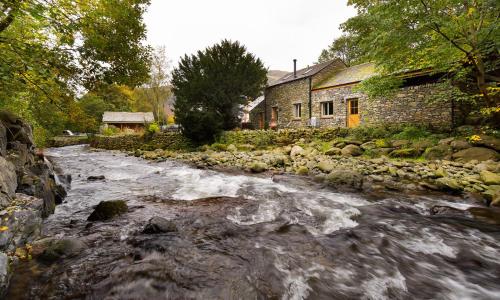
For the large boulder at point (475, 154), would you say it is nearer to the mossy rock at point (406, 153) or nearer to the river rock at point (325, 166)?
the mossy rock at point (406, 153)

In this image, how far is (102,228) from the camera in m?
3.93

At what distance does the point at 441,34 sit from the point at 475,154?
12.7 ft

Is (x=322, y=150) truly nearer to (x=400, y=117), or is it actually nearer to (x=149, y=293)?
(x=400, y=117)

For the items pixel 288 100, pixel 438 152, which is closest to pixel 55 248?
pixel 438 152

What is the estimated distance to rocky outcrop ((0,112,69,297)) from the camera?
2.66 metres

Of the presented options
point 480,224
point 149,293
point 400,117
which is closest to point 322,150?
point 400,117

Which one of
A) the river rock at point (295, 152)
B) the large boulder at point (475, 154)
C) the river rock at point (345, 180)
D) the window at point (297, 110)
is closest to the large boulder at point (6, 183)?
the river rock at point (345, 180)

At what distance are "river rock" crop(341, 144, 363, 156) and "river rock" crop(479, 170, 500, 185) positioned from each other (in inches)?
163

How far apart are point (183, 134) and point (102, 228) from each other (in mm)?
12868

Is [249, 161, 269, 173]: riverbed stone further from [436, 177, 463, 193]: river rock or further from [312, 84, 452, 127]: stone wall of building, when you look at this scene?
[312, 84, 452, 127]: stone wall of building

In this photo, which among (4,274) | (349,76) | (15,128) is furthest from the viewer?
(349,76)

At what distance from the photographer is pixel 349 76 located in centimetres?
1609

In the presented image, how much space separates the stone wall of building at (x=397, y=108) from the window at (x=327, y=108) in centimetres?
33

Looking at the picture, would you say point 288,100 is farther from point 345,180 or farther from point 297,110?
point 345,180
